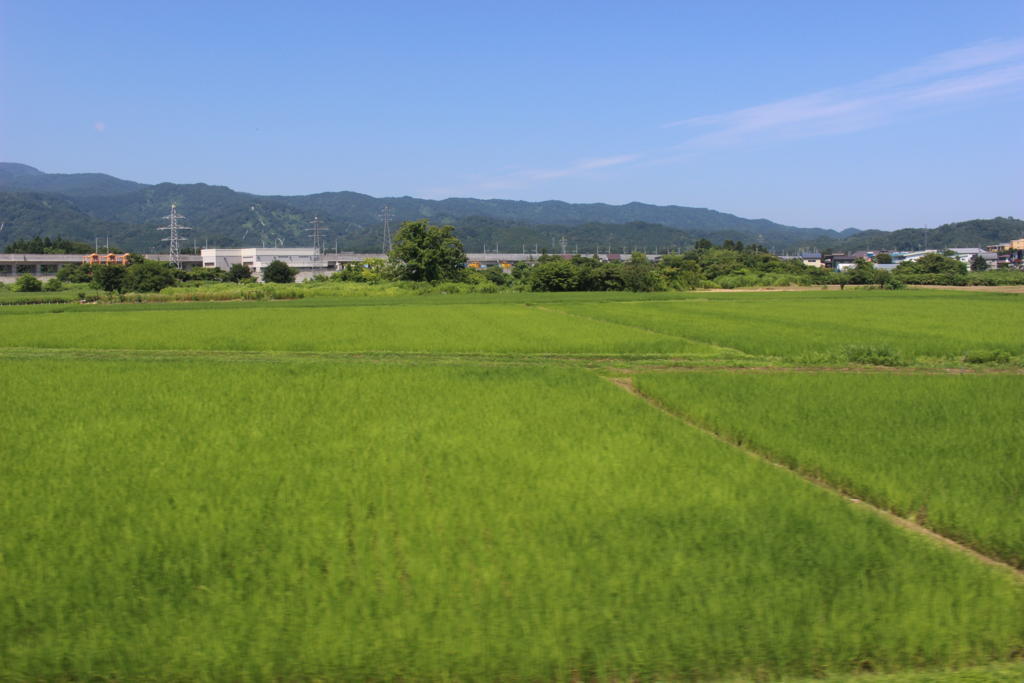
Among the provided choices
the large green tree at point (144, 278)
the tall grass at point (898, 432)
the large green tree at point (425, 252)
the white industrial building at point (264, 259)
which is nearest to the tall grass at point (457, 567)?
the tall grass at point (898, 432)

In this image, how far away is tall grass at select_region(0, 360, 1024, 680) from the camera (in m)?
3.95

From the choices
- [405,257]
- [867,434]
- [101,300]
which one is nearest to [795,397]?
[867,434]

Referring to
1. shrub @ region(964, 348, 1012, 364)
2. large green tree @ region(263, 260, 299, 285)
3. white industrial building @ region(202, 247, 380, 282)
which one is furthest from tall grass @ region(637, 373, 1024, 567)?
white industrial building @ region(202, 247, 380, 282)

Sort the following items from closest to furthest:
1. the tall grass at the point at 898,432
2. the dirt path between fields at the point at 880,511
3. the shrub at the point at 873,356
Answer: the dirt path between fields at the point at 880,511
the tall grass at the point at 898,432
the shrub at the point at 873,356

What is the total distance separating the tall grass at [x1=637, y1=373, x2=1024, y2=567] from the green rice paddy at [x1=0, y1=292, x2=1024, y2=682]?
4cm

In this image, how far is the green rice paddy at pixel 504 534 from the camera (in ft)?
13.1

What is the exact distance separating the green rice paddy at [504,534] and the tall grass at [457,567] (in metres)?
0.02

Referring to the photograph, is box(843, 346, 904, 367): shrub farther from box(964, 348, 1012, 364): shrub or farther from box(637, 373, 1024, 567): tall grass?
box(637, 373, 1024, 567): tall grass

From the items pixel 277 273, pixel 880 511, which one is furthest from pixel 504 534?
pixel 277 273

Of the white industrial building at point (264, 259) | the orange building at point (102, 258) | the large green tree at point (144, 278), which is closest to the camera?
the large green tree at point (144, 278)

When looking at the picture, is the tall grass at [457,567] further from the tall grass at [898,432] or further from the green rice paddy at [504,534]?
the tall grass at [898,432]

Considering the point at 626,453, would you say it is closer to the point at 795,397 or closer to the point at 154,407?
the point at 795,397

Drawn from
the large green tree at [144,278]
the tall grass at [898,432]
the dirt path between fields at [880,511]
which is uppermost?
the large green tree at [144,278]

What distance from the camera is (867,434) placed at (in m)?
8.55
